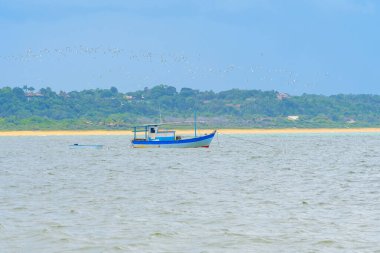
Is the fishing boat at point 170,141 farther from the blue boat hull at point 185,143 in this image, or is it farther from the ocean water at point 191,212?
the ocean water at point 191,212

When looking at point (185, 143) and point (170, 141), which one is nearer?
point (170, 141)

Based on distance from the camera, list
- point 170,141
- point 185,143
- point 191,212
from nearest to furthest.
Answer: point 191,212
point 170,141
point 185,143

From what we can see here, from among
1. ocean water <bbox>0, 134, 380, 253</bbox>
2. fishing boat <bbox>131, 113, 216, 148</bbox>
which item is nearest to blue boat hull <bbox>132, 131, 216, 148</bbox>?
fishing boat <bbox>131, 113, 216, 148</bbox>

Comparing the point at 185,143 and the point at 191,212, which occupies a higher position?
the point at 185,143

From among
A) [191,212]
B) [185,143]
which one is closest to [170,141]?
[185,143]

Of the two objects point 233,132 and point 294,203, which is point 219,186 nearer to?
point 294,203

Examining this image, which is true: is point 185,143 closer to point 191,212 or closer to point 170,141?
point 170,141

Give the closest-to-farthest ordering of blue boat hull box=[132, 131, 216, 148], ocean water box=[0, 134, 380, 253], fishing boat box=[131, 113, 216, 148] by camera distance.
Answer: ocean water box=[0, 134, 380, 253] < blue boat hull box=[132, 131, 216, 148] < fishing boat box=[131, 113, 216, 148]

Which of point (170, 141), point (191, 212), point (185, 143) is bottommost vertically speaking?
point (191, 212)

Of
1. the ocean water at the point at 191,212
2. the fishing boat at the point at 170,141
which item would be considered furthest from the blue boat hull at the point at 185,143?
the ocean water at the point at 191,212

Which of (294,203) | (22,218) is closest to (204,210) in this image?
(294,203)

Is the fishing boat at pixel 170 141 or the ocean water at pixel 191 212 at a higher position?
the fishing boat at pixel 170 141

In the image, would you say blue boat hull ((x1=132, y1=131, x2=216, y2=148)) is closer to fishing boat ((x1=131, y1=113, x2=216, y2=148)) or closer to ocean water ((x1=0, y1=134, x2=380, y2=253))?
fishing boat ((x1=131, y1=113, x2=216, y2=148))

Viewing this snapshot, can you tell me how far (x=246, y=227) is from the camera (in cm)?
2633
